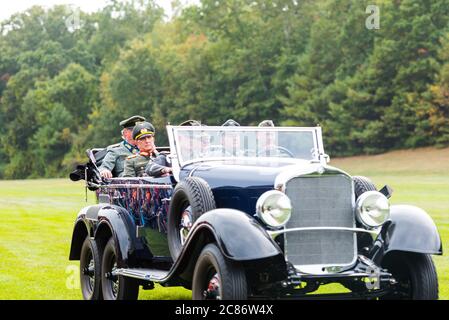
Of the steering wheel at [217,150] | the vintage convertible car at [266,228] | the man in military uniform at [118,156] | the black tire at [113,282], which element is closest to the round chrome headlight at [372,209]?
the vintage convertible car at [266,228]

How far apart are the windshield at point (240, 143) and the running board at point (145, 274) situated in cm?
113

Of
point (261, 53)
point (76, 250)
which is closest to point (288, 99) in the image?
point (261, 53)

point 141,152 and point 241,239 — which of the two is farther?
point 141,152

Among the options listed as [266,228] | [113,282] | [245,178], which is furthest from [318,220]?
[113,282]

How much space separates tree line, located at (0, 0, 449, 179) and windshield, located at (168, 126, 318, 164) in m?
53.9

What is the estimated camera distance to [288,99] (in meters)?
73.2

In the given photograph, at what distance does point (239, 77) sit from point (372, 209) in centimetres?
7176

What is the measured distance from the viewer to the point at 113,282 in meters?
9.93

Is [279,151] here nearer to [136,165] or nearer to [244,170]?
[244,170]

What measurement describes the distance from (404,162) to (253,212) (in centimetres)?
5323

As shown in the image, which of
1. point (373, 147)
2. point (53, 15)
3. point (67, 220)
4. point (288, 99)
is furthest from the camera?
point (53, 15)

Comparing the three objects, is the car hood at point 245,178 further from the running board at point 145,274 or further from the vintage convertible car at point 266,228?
the running board at point 145,274

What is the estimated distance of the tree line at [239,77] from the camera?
66.8 m
